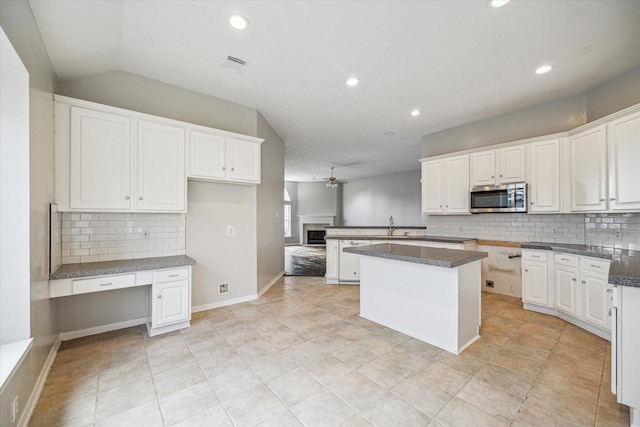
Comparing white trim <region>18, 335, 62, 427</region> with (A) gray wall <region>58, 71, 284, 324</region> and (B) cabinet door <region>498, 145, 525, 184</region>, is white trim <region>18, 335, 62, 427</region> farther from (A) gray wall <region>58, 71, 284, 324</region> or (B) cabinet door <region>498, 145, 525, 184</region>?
(B) cabinet door <region>498, 145, 525, 184</region>

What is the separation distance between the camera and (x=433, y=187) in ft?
16.0

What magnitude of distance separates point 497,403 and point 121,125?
4048 mm

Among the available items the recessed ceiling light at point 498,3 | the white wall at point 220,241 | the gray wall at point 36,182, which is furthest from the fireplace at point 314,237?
the recessed ceiling light at point 498,3

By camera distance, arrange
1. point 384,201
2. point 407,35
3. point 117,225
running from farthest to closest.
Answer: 1. point 384,201
2. point 117,225
3. point 407,35

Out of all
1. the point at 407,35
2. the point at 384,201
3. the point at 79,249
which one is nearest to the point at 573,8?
the point at 407,35

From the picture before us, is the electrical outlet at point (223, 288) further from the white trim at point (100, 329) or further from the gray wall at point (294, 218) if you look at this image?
the gray wall at point (294, 218)

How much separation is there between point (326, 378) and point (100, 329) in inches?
101

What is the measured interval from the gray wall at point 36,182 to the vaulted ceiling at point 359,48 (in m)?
0.28

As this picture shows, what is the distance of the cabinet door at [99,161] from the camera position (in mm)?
2498

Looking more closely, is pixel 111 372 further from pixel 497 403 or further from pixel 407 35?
pixel 407 35

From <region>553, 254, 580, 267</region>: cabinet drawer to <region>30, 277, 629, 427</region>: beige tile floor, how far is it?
72 cm

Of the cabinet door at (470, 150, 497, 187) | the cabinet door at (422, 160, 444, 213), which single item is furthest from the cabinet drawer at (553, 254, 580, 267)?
the cabinet door at (422, 160, 444, 213)

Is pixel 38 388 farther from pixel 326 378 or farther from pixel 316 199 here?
pixel 316 199

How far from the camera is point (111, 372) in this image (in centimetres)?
215
